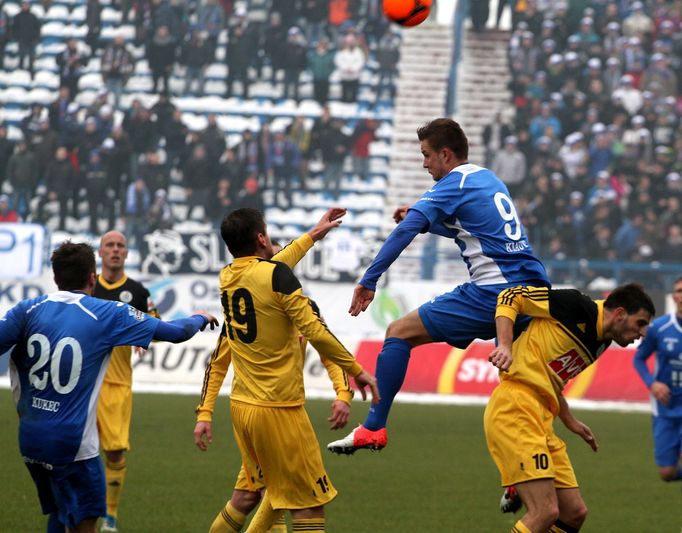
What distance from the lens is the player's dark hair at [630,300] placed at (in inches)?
249

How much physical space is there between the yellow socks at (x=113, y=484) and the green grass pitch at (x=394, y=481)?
180 millimetres

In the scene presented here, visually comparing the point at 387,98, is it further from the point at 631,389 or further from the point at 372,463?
the point at 372,463

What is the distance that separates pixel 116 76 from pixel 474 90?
323 inches

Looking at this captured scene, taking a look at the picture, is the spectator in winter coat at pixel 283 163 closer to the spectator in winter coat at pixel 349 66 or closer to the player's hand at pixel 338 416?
the spectator in winter coat at pixel 349 66

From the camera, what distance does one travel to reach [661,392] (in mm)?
10430

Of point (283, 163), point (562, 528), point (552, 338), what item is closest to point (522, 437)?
point (552, 338)

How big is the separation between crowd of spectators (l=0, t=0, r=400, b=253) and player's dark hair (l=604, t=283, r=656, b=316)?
18578 mm

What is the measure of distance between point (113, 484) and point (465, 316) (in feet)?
12.1

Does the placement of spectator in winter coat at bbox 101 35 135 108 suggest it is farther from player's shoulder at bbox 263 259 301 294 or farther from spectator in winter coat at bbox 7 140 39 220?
player's shoulder at bbox 263 259 301 294

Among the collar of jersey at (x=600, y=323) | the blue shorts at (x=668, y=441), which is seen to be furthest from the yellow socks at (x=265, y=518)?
the blue shorts at (x=668, y=441)

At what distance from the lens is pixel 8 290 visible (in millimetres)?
23422

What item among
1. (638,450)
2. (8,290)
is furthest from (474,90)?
(638,450)

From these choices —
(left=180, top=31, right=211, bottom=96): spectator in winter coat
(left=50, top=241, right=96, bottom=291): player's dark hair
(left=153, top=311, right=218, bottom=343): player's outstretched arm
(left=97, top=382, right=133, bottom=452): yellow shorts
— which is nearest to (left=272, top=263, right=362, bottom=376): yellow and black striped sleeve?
(left=153, top=311, right=218, bottom=343): player's outstretched arm

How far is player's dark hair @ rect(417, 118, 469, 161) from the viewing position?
686 centimetres
